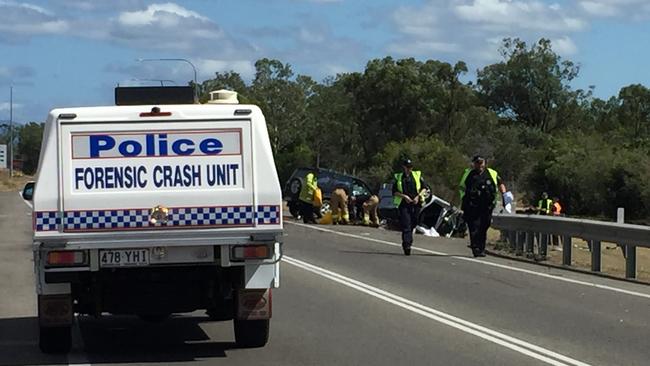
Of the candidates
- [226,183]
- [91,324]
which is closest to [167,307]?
[226,183]

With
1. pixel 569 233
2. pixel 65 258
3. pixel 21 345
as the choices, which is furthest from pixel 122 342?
pixel 569 233

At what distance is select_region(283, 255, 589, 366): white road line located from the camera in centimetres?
950

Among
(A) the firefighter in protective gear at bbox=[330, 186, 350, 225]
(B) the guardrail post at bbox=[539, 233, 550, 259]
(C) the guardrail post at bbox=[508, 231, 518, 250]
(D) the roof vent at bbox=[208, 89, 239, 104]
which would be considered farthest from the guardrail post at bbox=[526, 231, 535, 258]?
(A) the firefighter in protective gear at bbox=[330, 186, 350, 225]

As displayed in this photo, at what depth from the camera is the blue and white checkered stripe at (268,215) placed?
940cm

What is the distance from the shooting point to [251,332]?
998 cm

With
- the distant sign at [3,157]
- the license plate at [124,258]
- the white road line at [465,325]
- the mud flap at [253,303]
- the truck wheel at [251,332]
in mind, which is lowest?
the distant sign at [3,157]

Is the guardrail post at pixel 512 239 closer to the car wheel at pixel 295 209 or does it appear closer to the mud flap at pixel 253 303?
the mud flap at pixel 253 303

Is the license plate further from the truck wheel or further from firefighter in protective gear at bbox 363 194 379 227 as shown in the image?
firefighter in protective gear at bbox 363 194 379 227

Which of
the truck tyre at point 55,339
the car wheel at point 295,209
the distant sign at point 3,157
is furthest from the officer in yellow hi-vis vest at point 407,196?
the distant sign at point 3,157

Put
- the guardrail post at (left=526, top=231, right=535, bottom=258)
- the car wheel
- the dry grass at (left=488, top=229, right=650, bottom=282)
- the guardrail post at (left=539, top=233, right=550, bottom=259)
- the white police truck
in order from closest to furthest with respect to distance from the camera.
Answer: the white police truck < the dry grass at (left=488, top=229, right=650, bottom=282) < the guardrail post at (left=539, top=233, right=550, bottom=259) < the guardrail post at (left=526, top=231, right=535, bottom=258) < the car wheel

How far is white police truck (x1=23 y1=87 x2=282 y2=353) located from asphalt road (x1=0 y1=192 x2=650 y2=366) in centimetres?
56

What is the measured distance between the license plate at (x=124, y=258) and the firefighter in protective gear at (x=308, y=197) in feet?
77.6

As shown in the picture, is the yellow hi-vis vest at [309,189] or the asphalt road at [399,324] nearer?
the asphalt road at [399,324]

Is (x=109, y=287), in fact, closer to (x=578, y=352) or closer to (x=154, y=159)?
(x=154, y=159)
